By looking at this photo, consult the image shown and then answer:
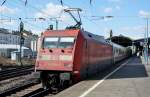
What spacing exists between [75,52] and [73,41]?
632 mm

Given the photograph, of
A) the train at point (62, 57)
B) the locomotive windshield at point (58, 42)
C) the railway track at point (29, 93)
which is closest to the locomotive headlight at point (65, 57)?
the train at point (62, 57)

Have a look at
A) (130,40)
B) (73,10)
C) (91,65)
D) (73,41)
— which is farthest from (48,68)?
(130,40)

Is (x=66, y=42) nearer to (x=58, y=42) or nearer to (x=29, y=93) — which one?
(x=58, y=42)

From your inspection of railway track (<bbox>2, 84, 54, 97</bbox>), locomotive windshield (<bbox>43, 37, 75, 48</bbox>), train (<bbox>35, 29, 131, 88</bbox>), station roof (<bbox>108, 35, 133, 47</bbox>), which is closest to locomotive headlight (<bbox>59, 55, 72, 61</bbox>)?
train (<bbox>35, 29, 131, 88</bbox>)

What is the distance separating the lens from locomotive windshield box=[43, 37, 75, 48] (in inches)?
768

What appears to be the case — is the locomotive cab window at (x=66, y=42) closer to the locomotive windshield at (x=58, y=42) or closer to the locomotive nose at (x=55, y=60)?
the locomotive windshield at (x=58, y=42)

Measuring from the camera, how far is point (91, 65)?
22578mm

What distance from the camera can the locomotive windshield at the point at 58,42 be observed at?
19.5 metres

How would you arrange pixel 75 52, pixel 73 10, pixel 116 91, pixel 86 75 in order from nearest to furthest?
pixel 116 91 < pixel 75 52 < pixel 86 75 < pixel 73 10

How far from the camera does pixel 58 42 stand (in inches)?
782

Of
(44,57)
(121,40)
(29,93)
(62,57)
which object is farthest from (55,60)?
(121,40)

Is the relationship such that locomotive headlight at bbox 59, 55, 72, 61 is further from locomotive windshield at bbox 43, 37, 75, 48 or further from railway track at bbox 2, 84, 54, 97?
railway track at bbox 2, 84, 54, 97

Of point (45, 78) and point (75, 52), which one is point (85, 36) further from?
point (45, 78)

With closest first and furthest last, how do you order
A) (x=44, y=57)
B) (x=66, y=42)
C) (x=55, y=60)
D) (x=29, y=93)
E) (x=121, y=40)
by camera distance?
(x=29, y=93), (x=55, y=60), (x=66, y=42), (x=44, y=57), (x=121, y=40)
